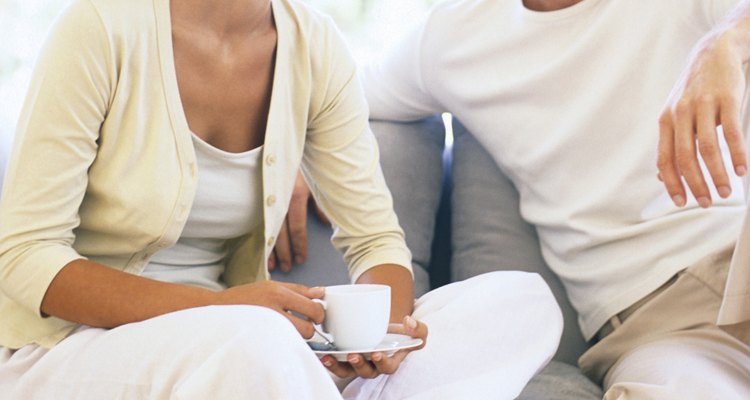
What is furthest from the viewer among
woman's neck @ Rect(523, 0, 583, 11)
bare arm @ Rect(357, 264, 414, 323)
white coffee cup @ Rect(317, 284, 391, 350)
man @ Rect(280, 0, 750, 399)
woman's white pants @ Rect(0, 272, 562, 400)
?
woman's neck @ Rect(523, 0, 583, 11)

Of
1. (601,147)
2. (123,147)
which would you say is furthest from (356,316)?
(601,147)

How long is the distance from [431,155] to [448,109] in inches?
4.7

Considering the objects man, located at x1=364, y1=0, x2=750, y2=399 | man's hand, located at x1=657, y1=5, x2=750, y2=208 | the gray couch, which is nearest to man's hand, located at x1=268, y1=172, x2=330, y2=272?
the gray couch

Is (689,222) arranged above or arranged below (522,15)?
below

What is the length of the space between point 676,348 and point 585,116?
436mm

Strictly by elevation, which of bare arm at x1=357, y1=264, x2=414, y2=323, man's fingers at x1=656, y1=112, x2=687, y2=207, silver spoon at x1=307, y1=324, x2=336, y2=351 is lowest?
Result: bare arm at x1=357, y1=264, x2=414, y2=323

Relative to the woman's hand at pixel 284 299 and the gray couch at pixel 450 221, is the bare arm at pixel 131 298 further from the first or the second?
the gray couch at pixel 450 221

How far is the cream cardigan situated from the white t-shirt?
0.38 meters

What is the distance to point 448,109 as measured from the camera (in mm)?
2064

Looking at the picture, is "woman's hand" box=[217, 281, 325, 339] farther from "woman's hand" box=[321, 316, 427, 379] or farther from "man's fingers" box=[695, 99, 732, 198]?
"man's fingers" box=[695, 99, 732, 198]

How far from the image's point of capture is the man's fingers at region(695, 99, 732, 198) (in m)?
1.37

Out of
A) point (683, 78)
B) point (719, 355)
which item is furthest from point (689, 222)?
point (683, 78)

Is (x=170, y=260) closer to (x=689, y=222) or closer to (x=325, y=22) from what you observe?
(x=325, y=22)

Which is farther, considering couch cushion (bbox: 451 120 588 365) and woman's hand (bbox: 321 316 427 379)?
couch cushion (bbox: 451 120 588 365)
